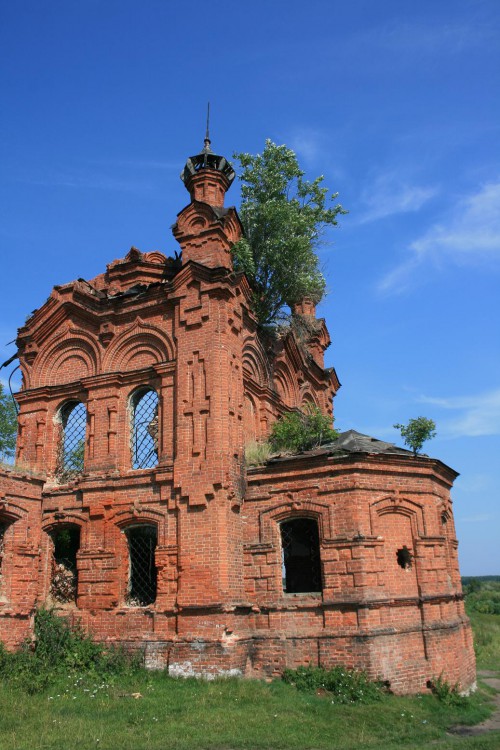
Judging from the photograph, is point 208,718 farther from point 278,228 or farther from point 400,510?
point 278,228

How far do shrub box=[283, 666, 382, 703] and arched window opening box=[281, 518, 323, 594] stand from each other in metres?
2.14

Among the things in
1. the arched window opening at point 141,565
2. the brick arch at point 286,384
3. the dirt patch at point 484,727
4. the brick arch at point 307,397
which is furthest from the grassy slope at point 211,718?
the brick arch at point 307,397

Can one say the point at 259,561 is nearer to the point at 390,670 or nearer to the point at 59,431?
the point at 390,670

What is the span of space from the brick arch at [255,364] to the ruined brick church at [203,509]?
113 millimetres

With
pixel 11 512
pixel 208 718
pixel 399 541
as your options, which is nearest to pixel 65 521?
pixel 11 512

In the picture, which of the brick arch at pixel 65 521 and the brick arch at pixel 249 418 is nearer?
the brick arch at pixel 65 521

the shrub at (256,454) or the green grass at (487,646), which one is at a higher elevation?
the shrub at (256,454)

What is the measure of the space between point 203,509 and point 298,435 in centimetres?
359

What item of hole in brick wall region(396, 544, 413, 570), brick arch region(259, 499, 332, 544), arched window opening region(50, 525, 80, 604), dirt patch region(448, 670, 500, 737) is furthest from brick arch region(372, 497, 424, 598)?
arched window opening region(50, 525, 80, 604)

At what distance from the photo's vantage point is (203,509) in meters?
14.1

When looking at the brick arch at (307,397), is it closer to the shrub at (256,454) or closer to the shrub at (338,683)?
the shrub at (256,454)

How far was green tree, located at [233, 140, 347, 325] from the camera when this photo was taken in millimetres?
18891

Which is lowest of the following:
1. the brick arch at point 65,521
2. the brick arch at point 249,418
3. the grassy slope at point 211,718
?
the grassy slope at point 211,718

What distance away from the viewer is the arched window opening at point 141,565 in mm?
14781
